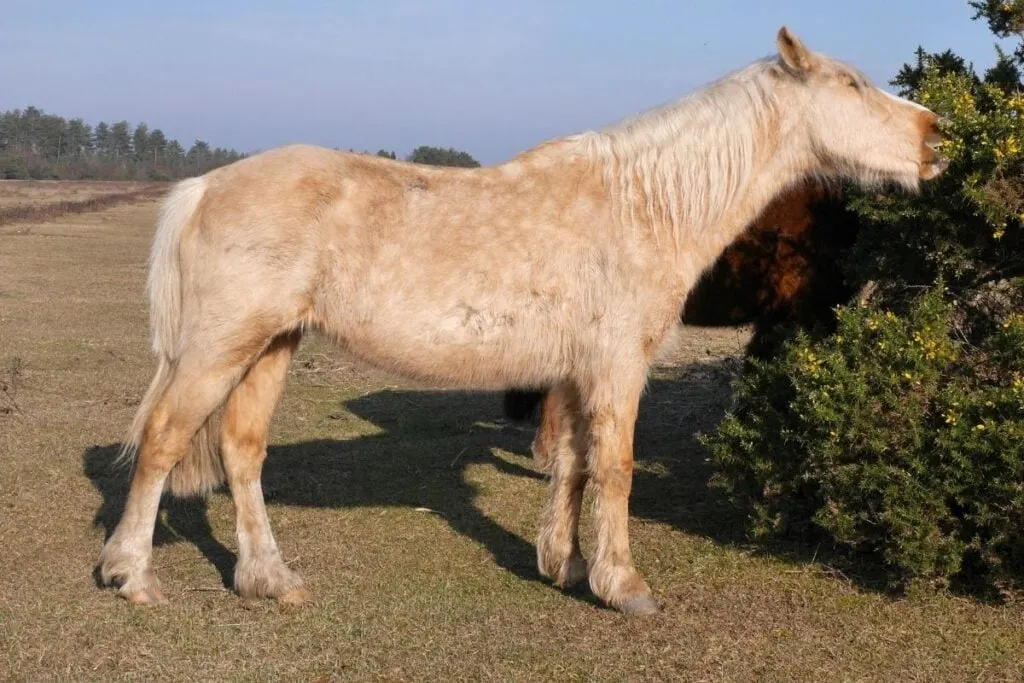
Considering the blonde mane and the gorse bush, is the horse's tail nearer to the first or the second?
the blonde mane

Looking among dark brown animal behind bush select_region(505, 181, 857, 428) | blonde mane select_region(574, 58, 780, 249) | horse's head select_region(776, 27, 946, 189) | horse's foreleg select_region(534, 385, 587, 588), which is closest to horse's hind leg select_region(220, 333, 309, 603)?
horse's foreleg select_region(534, 385, 587, 588)

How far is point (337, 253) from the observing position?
4352 mm

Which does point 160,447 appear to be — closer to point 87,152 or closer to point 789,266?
point 789,266

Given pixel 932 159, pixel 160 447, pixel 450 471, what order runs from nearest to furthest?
pixel 160 447
pixel 932 159
pixel 450 471

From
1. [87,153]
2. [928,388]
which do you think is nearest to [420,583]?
[928,388]

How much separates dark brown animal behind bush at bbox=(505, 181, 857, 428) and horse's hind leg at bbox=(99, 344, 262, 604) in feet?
10.8

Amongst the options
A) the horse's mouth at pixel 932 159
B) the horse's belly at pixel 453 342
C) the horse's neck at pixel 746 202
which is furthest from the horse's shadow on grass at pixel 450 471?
the horse's mouth at pixel 932 159

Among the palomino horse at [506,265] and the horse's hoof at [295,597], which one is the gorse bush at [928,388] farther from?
the horse's hoof at [295,597]

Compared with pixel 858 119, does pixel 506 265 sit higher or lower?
lower

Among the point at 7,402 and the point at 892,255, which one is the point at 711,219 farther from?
the point at 7,402

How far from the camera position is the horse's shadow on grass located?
5.56 m

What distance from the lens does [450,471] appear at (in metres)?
6.95

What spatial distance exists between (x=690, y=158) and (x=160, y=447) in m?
2.78

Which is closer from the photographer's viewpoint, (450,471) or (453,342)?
(453,342)
